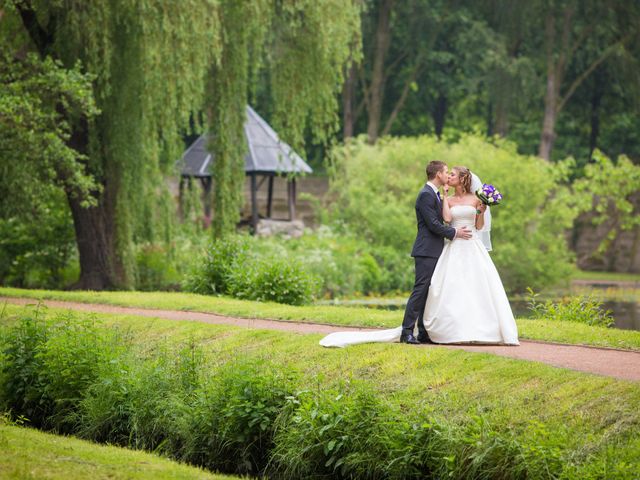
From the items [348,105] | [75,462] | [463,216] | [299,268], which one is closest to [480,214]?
[463,216]

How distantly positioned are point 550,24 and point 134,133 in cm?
2609

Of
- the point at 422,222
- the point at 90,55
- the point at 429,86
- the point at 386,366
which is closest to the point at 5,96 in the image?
the point at 90,55

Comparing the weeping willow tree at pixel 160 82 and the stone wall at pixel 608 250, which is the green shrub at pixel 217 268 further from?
the stone wall at pixel 608 250

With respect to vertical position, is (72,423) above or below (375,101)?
below

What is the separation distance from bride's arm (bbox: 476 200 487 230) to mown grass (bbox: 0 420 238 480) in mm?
4192

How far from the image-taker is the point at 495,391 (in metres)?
8.60

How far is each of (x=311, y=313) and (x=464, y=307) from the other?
11.8ft

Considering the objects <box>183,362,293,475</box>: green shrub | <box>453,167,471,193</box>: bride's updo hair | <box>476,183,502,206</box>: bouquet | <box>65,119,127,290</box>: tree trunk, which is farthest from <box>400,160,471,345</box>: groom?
<box>65,119,127,290</box>: tree trunk

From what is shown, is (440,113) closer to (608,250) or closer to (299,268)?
(608,250)

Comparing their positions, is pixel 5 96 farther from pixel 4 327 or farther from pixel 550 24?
pixel 550 24

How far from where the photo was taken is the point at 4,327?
1269 cm

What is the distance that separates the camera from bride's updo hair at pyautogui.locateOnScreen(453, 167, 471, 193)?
11.0m

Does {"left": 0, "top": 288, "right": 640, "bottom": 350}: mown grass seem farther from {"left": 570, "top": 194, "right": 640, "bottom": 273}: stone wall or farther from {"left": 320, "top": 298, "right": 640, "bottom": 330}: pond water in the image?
{"left": 570, "top": 194, "right": 640, "bottom": 273}: stone wall

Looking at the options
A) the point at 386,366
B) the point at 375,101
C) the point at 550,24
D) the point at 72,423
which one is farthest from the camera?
the point at 375,101
